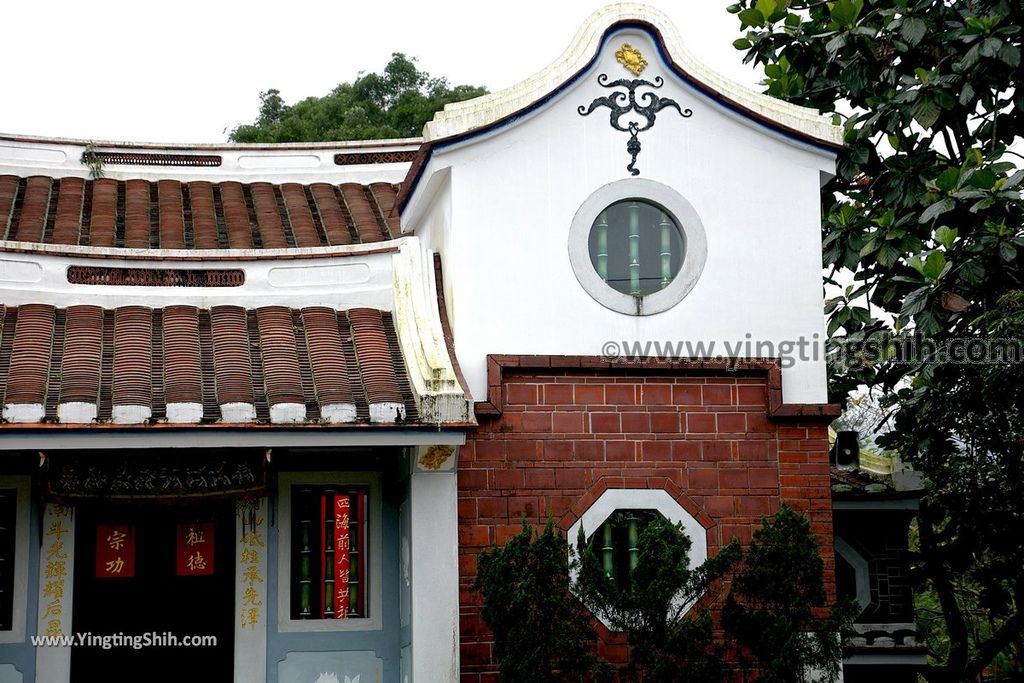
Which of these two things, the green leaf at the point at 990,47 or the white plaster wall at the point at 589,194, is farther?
the green leaf at the point at 990,47

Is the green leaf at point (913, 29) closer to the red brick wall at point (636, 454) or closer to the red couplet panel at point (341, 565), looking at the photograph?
the red brick wall at point (636, 454)

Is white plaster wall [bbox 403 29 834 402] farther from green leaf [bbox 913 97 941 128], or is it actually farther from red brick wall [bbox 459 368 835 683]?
green leaf [bbox 913 97 941 128]

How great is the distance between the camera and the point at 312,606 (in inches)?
452

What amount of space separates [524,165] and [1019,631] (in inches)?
261

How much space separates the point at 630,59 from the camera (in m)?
11.7

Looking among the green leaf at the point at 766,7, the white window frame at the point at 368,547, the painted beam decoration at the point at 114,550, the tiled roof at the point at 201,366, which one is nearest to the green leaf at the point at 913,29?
the green leaf at the point at 766,7

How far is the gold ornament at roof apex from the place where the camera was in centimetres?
1173

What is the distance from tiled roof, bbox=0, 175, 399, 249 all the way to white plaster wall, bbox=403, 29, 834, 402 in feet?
7.83

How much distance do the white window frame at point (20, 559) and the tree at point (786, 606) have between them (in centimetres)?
570

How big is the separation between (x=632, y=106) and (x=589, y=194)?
898 millimetres

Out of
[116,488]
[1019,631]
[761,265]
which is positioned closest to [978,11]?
[761,265]

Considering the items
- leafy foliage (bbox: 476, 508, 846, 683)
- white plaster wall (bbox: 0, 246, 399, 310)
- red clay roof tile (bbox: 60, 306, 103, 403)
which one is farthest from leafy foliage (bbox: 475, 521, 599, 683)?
red clay roof tile (bbox: 60, 306, 103, 403)

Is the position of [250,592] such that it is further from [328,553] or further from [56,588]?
[56,588]

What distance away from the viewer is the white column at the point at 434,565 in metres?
10.6
